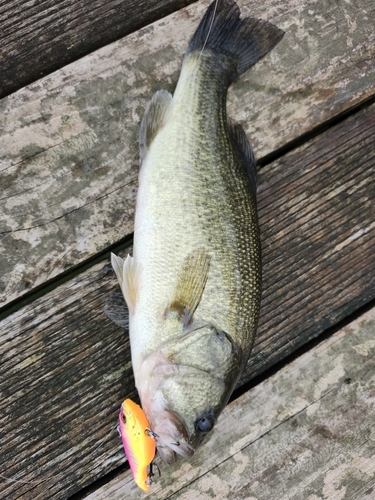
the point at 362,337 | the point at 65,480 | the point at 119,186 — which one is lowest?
the point at 362,337

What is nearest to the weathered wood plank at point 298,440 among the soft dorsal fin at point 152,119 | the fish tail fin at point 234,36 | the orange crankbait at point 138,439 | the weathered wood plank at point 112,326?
the weathered wood plank at point 112,326

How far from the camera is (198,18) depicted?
7.77 feet

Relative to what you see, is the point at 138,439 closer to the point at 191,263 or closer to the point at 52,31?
the point at 191,263

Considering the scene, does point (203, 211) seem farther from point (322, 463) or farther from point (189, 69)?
point (322, 463)

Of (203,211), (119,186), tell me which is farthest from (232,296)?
(119,186)

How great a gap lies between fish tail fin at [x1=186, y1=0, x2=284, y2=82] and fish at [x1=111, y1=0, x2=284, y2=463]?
0.28 ft

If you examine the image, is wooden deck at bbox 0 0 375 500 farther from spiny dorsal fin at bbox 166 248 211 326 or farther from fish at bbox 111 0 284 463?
spiny dorsal fin at bbox 166 248 211 326

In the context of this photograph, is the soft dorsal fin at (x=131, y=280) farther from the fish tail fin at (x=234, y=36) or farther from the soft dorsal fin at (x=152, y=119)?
the fish tail fin at (x=234, y=36)

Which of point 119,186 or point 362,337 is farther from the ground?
point 119,186

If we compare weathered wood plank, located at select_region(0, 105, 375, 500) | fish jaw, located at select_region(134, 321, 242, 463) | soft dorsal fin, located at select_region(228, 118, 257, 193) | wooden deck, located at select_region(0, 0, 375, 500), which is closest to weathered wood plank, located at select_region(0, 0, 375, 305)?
wooden deck, located at select_region(0, 0, 375, 500)

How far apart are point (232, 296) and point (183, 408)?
1.44 feet

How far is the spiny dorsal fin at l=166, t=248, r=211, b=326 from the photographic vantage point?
6.08 feet

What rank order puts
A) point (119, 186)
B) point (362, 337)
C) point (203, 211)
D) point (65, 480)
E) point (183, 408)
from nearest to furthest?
point (183, 408) → point (203, 211) → point (65, 480) → point (119, 186) → point (362, 337)

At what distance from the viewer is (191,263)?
6.17 feet
